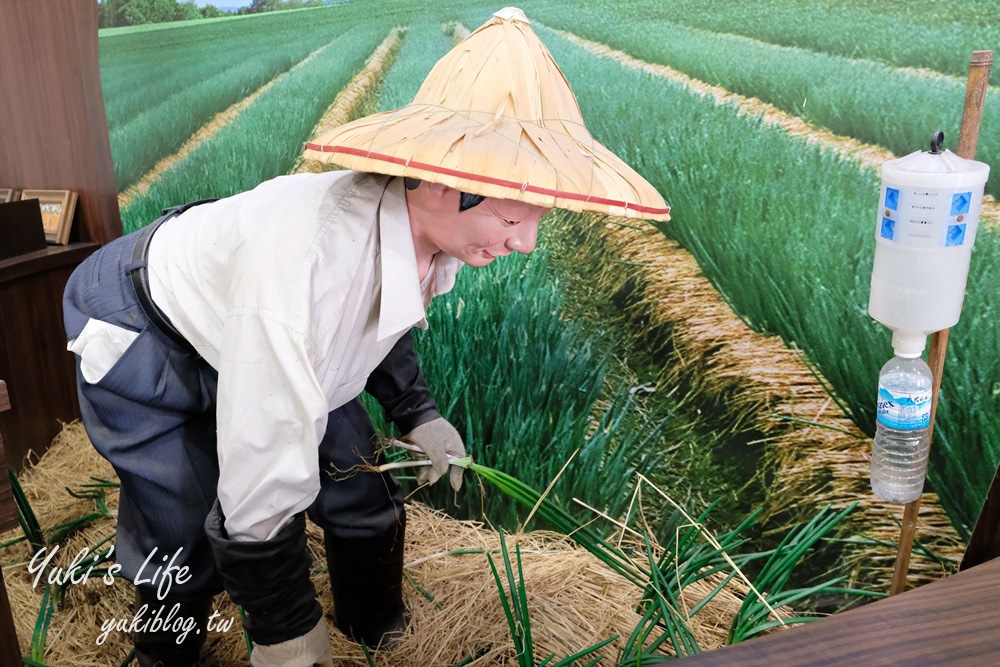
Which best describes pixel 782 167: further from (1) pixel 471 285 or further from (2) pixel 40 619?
(2) pixel 40 619

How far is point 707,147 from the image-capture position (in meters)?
1.86

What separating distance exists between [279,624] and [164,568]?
301mm

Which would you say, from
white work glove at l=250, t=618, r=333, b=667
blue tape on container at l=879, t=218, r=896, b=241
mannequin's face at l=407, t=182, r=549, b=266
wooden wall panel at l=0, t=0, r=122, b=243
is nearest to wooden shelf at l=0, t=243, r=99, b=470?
wooden wall panel at l=0, t=0, r=122, b=243

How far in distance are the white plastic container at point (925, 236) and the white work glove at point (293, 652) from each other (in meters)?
1.10

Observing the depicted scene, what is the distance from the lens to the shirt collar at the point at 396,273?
4.03ft

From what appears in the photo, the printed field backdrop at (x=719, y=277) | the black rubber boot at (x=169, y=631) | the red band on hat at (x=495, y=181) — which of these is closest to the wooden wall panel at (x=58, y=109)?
the printed field backdrop at (x=719, y=277)

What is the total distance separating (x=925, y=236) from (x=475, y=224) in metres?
0.71

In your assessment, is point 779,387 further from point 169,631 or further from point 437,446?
point 169,631

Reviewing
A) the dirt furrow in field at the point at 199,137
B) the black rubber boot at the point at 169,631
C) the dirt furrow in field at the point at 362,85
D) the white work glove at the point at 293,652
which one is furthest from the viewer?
the dirt furrow in field at the point at 199,137

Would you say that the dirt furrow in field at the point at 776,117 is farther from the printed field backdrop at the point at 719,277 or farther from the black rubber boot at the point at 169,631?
the black rubber boot at the point at 169,631

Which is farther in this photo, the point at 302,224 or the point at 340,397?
the point at 340,397

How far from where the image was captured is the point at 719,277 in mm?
1893

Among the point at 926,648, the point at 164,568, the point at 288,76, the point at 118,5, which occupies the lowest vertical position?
the point at 164,568

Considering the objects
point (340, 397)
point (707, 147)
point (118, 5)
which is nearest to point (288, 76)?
point (118, 5)
